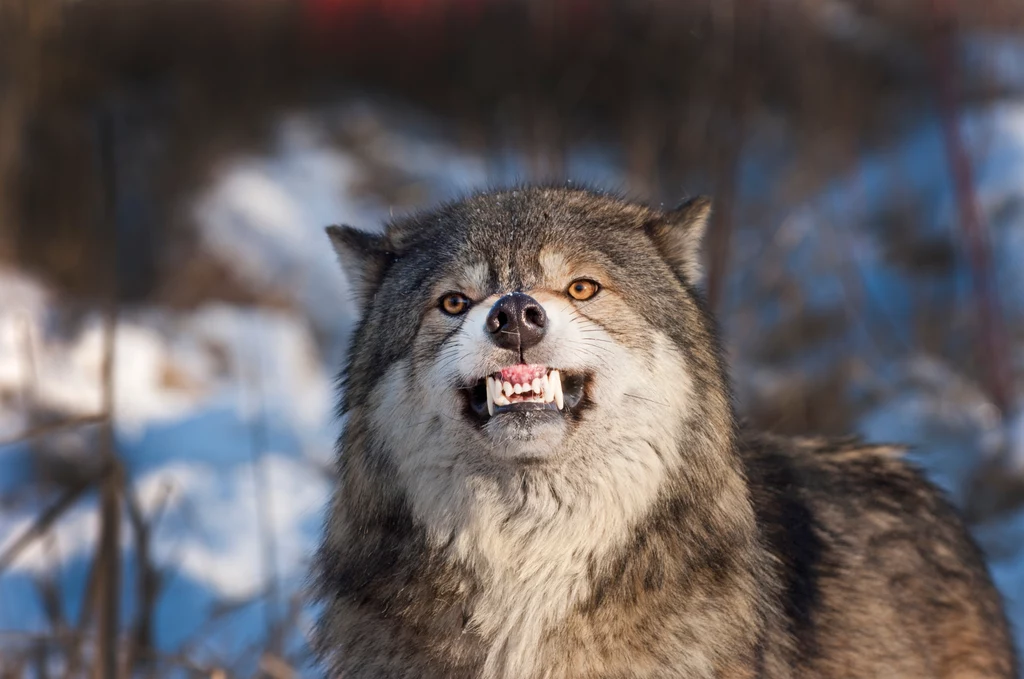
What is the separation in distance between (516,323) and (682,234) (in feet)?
2.72

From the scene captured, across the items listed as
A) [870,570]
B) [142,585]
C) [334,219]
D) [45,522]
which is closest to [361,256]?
[45,522]

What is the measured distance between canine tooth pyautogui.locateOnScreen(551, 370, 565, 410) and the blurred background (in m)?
1.48

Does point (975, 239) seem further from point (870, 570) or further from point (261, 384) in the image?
point (261, 384)

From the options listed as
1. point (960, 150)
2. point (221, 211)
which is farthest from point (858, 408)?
point (221, 211)

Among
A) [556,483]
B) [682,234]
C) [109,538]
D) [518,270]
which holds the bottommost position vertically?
[109,538]

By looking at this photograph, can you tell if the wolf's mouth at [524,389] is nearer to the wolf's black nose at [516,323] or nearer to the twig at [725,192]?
the wolf's black nose at [516,323]

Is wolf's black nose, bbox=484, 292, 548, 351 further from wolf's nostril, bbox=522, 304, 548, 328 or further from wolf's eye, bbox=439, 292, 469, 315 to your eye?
wolf's eye, bbox=439, 292, 469, 315

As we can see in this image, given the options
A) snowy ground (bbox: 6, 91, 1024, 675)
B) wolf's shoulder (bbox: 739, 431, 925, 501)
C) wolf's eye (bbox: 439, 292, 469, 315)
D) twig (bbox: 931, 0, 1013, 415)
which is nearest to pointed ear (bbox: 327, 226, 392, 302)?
wolf's eye (bbox: 439, 292, 469, 315)

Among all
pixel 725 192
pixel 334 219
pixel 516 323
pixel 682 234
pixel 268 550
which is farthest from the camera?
pixel 334 219

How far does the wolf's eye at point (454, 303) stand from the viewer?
283cm

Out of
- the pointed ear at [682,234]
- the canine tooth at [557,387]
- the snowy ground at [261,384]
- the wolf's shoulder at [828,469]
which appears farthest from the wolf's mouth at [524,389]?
the snowy ground at [261,384]

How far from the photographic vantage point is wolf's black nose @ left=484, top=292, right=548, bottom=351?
2553 millimetres

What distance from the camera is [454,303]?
2.85 meters

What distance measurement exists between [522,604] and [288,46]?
13.8 metres
